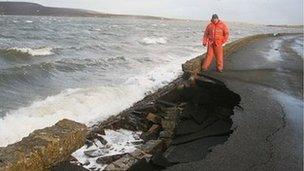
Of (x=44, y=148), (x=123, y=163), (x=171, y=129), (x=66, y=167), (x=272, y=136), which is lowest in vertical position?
(x=171, y=129)

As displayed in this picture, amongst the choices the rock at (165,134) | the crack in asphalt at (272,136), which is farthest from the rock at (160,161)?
the rock at (165,134)

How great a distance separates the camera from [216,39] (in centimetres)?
1127

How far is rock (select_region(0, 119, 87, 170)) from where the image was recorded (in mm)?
4109

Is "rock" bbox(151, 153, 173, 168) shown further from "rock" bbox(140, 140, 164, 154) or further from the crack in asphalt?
the crack in asphalt

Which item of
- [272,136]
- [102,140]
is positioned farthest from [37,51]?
[272,136]

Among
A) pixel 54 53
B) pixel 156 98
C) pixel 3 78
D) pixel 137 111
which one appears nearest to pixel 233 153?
pixel 137 111

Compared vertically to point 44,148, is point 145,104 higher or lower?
lower

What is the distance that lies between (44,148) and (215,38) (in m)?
7.78

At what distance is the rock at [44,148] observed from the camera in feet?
13.5

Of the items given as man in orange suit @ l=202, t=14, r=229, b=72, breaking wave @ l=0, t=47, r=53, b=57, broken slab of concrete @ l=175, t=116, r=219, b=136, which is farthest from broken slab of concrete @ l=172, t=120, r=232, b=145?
breaking wave @ l=0, t=47, r=53, b=57

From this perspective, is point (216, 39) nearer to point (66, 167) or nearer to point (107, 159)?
point (107, 159)

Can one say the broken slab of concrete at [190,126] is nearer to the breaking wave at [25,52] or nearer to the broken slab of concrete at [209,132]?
the broken slab of concrete at [209,132]

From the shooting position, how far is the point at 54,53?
27875 mm

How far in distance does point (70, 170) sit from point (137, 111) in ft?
12.4
